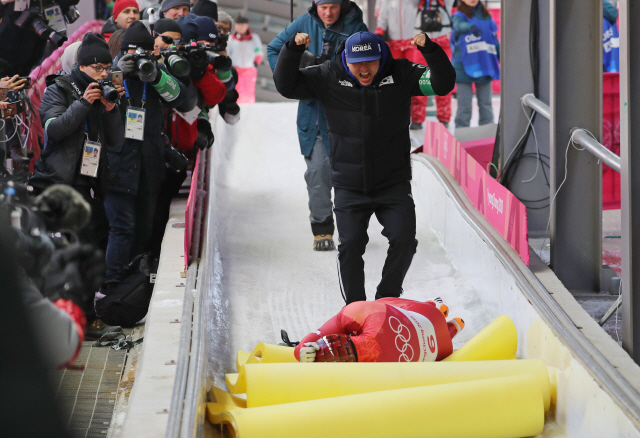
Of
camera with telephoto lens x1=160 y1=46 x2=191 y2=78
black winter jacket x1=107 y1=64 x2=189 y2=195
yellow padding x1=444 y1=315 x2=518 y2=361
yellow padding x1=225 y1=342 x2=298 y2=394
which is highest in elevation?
camera with telephoto lens x1=160 y1=46 x2=191 y2=78

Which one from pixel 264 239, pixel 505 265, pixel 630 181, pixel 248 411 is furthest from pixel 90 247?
pixel 264 239

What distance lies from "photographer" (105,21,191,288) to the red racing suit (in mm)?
1560

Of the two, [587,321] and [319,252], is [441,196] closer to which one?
[319,252]

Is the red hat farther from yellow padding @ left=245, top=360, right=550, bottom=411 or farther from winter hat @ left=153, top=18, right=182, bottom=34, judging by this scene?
yellow padding @ left=245, top=360, right=550, bottom=411

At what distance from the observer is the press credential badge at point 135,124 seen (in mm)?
4539

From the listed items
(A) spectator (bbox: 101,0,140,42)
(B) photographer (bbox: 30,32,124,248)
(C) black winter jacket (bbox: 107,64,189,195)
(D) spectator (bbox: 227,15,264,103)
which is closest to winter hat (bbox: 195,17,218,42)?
(A) spectator (bbox: 101,0,140,42)

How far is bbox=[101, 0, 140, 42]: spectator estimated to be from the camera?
5613 millimetres

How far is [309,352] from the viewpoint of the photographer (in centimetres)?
322

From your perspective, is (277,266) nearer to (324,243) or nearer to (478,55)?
(324,243)

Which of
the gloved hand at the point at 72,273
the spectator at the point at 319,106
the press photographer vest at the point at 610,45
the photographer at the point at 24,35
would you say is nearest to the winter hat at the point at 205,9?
the photographer at the point at 24,35

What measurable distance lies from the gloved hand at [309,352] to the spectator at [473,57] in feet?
17.4

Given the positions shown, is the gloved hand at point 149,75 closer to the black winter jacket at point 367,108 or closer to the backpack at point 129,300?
the black winter jacket at point 367,108

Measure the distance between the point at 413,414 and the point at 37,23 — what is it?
466 cm

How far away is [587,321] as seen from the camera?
3.33 metres
